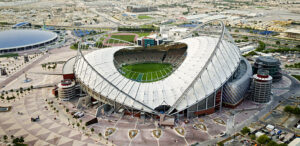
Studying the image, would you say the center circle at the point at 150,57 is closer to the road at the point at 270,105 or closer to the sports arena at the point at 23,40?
the road at the point at 270,105

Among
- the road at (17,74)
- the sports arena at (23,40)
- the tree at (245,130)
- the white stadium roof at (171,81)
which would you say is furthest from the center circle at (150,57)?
the sports arena at (23,40)

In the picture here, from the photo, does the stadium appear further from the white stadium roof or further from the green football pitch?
the green football pitch

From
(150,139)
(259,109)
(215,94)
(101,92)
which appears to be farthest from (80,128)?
(259,109)

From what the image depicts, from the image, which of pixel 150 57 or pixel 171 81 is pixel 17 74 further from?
pixel 171 81

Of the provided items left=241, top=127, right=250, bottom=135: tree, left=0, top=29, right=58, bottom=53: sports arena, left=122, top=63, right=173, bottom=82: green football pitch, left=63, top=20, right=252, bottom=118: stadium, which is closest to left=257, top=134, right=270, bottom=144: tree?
left=241, top=127, right=250, bottom=135: tree

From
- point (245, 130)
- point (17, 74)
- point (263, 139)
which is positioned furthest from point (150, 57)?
point (263, 139)

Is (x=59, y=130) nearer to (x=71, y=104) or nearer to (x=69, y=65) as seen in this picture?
(x=71, y=104)
